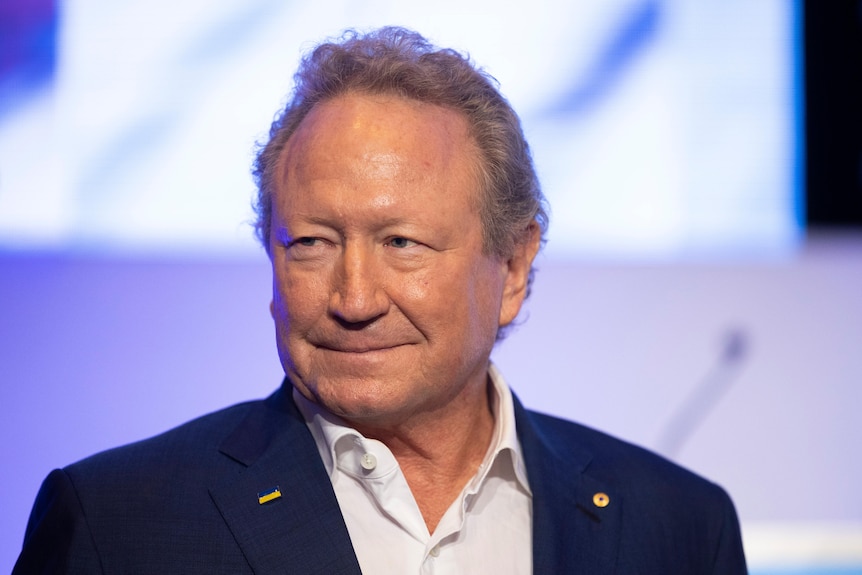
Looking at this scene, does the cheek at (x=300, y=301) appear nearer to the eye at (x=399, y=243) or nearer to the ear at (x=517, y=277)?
the eye at (x=399, y=243)

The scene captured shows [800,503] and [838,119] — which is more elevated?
[838,119]

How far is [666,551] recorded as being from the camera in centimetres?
200

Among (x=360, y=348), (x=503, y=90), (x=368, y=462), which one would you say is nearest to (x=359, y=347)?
(x=360, y=348)

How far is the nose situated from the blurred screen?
49.9 inches

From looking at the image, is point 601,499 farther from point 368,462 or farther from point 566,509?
point 368,462

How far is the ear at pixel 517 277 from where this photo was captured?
206 centimetres

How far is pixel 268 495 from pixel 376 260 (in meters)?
0.46

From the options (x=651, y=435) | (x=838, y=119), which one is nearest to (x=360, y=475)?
(x=651, y=435)

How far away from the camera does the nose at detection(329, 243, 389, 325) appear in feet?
5.57

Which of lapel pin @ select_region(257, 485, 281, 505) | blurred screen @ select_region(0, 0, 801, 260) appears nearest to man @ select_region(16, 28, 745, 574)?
lapel pin @ select_region(257, 485, 281, 505)

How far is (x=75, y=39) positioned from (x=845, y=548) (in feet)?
9.66

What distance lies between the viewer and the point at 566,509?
1.95 meters

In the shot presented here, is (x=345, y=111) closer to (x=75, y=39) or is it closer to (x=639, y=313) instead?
(x=75, y=39)

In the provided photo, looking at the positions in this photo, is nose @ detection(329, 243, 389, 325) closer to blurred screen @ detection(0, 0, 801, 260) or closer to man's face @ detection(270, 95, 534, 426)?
man's face @ detection(270, 95, 534, 426)
